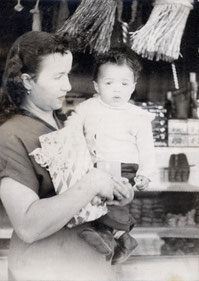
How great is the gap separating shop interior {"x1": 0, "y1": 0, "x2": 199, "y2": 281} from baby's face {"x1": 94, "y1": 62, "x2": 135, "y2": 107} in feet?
0.23

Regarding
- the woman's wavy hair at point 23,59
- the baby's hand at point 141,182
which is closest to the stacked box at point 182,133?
the baby's hand at point 141,182

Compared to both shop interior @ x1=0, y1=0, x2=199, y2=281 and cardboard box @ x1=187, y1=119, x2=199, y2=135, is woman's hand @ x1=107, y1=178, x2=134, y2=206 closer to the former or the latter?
shop interior @ x1=0, y1=0, x2=199, y2=281

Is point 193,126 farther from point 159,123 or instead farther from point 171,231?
point 171,231

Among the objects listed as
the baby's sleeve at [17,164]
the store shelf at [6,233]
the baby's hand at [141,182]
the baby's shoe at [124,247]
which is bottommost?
the baby's shoe at [124,247]

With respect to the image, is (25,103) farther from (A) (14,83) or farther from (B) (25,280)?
(B) (25,280)

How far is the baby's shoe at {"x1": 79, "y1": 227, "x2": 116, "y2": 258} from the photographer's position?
6.31ft

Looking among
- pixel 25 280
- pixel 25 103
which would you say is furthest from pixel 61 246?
pixel 25 103

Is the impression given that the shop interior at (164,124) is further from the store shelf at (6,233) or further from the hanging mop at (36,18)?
the store shelf at (6,233)

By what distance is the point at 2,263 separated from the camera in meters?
2.02

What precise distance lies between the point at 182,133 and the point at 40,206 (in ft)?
2.54

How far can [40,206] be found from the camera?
184 cm

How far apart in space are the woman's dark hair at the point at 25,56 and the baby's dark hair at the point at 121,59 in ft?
0.55

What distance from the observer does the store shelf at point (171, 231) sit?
6.81 ft

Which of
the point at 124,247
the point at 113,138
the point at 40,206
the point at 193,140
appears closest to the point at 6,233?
the point at 40,206
